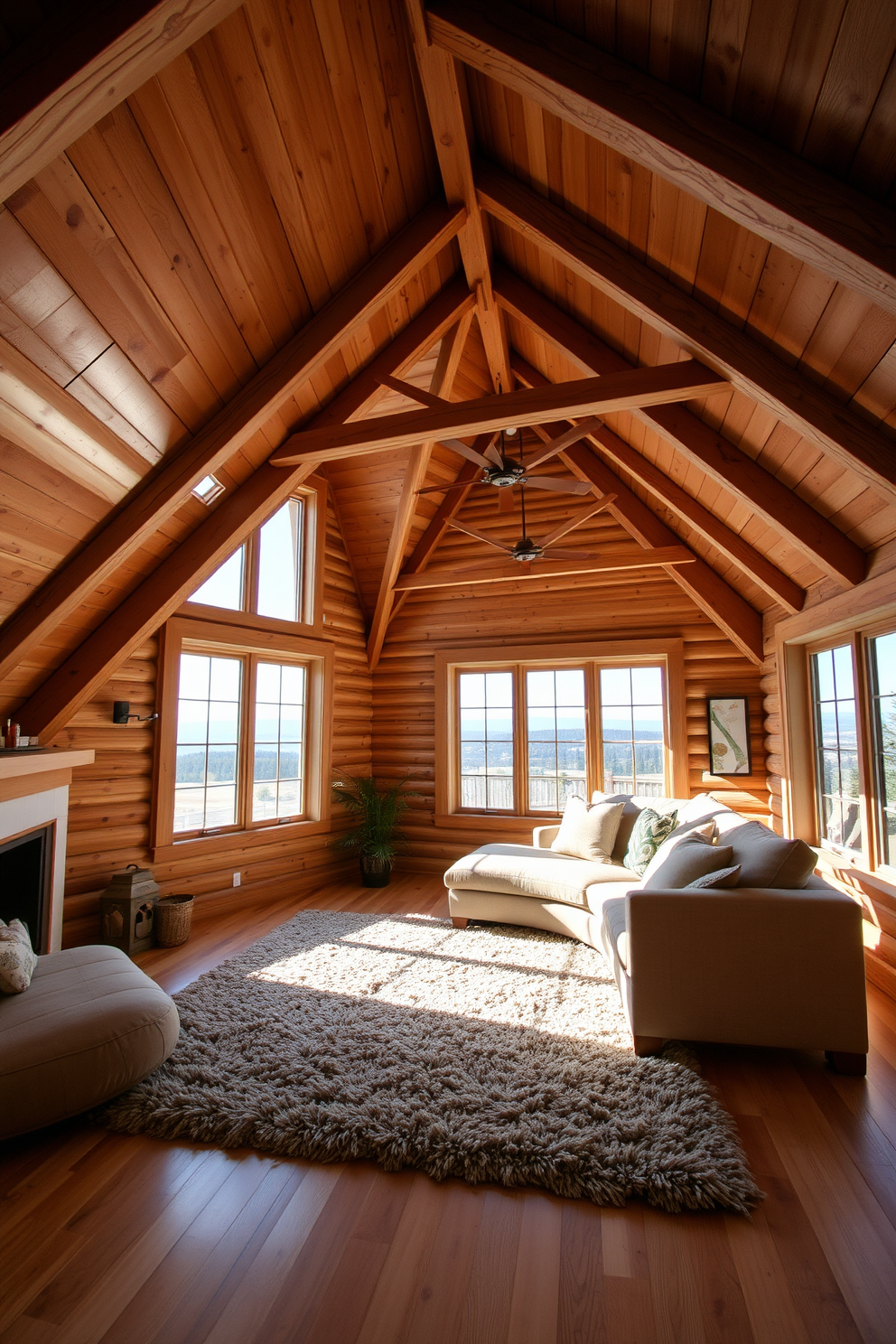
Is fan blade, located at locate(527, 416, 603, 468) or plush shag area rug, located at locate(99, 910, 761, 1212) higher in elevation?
fan blade, located at locate(527, 416, 603, 468)

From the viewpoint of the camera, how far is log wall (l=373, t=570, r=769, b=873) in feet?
19.4

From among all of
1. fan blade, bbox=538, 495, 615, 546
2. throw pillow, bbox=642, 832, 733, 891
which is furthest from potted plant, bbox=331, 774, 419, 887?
throw pillow, bbox=642, 832, 733, 891

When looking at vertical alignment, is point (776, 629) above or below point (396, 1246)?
above

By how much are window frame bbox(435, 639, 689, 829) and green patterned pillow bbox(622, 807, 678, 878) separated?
1.38m

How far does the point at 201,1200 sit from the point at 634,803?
12.5 ft

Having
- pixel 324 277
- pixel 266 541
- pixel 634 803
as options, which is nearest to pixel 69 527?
pixel 324 277

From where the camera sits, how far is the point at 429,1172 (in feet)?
7.18

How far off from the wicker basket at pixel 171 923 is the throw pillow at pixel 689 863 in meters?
3.13

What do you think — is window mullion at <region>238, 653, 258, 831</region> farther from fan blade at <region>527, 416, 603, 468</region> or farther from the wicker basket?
fan blade at <region>527, 416, 603, 468</region>

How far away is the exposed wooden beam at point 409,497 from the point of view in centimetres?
494

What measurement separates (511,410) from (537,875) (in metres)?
3.07

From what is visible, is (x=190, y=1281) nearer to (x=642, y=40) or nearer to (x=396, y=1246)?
(x=396, y=1246)

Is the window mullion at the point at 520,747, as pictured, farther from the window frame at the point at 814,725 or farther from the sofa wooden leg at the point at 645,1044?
the sofa wooden leg at the point at 645,1044

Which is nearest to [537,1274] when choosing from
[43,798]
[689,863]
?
[689,863]
